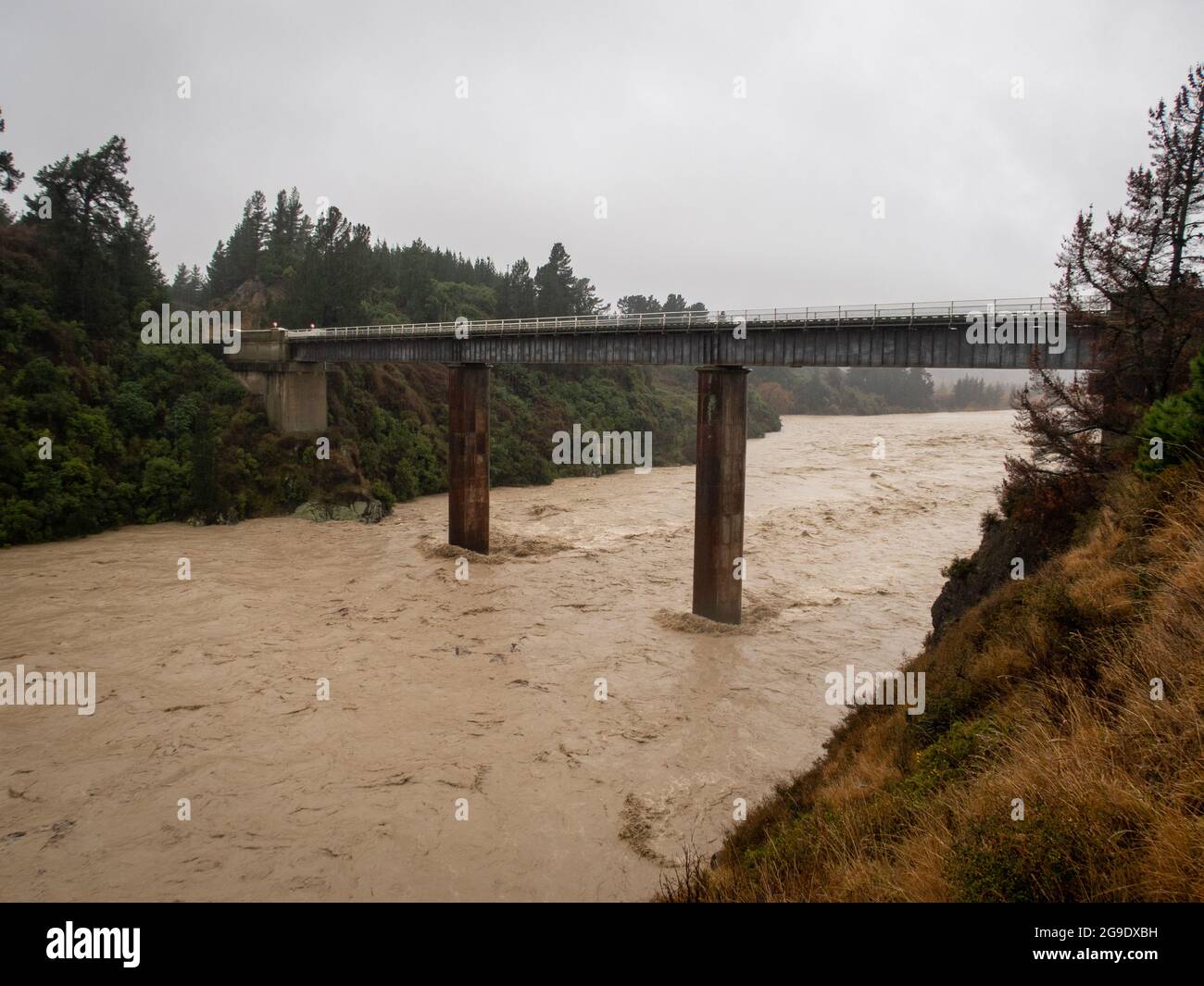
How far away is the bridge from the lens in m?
22.5

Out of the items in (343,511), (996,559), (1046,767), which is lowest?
(343,511)

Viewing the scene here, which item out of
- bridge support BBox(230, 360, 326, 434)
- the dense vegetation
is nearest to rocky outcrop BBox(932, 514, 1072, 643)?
the dense vegetation

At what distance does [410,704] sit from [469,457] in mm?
20291

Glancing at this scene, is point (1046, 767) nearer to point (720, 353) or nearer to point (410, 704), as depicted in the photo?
point (410, 704)

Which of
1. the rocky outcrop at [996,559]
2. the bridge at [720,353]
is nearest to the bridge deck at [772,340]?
the bridge at [720,353]

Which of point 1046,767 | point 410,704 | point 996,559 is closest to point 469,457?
point 410,704

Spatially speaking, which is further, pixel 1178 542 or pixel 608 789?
pixel 608 789

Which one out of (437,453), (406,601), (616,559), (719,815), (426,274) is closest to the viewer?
(719,815)

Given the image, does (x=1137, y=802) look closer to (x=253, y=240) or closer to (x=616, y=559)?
(x=616, y=559)

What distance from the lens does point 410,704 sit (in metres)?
19.5

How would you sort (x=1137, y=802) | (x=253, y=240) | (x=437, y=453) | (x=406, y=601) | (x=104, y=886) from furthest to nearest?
1. (x=253, y=240)
2. (x=437, y=453)
3. (x=406, y=601)
4. (x=104, y=886)
5. (x=1137, y=802)

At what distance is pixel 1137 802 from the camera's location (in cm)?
602
